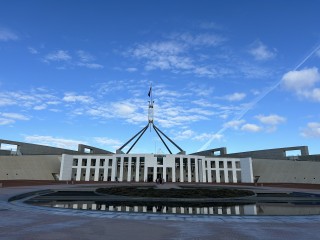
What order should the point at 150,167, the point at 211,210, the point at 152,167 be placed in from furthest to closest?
1. the point at 150,167
2. the point at 152,167
3. the point at 211,210

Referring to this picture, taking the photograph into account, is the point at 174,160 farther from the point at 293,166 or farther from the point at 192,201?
the point at 192,201

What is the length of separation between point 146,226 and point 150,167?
5239cm

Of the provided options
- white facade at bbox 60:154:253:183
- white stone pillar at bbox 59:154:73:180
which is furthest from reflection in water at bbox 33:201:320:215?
white stone pillar at bbox 59:154:73:180

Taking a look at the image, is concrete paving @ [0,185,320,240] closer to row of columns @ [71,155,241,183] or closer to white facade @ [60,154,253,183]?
white facade @ [60,154,253,183]

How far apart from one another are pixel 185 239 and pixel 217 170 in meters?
59.0

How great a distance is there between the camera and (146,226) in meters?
8.36

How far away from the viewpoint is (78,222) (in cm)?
880

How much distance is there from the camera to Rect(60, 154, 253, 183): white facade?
5712cm

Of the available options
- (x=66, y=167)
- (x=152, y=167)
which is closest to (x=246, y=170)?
(x=152, y=167)

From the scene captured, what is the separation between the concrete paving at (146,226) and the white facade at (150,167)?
46.2 meters

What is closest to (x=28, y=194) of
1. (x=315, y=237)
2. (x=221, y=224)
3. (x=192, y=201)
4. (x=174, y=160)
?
(x=192, y=201)

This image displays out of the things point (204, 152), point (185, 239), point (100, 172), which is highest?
point (204, 152)

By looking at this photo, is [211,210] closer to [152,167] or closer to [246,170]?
[152,167]

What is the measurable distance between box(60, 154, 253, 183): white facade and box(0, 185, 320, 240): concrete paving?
152 feet
